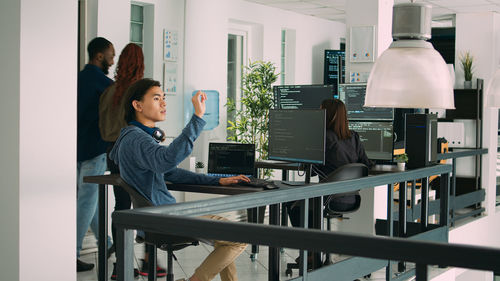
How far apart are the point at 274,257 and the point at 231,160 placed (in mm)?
1450

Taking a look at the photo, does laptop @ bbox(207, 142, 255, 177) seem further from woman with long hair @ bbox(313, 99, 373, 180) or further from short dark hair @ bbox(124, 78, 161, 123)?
woman with long hair @ bbox(313, 99, 373, 180)

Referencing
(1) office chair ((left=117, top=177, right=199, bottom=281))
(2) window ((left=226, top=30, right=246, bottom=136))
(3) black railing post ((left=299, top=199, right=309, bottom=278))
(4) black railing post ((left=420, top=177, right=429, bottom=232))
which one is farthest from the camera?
(2) window ((left=226, top=30, right=246, bottom=136))

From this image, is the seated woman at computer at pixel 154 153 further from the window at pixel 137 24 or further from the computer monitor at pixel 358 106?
the window at pixel 137 24

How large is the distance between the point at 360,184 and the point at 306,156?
1.75 metres

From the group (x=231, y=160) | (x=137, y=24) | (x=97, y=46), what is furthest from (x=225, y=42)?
(x=231, y=160)

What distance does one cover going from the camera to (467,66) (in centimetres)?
792

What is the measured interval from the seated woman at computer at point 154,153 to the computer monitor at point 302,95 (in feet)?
11.3

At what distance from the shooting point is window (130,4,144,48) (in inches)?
286

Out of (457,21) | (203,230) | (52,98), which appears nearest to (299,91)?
(457,21)

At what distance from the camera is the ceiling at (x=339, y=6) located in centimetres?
935

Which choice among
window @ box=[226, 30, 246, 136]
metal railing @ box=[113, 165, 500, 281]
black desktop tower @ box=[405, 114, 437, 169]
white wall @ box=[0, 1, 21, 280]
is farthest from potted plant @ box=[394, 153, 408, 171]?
window @ box=[226, 30, 246, 136]

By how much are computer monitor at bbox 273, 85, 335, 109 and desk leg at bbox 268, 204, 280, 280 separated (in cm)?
400

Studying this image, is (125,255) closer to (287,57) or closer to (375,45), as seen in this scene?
(375,45)

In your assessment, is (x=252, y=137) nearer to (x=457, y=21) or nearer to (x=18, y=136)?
(x=457, y=21)
